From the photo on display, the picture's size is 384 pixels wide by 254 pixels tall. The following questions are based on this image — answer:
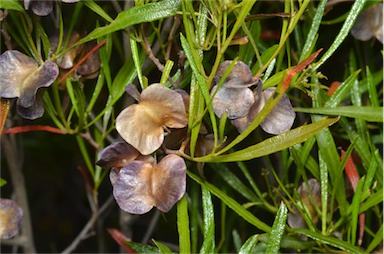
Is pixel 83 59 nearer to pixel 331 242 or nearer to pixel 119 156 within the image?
pixel 119 156

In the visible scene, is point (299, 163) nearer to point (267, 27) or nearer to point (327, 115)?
point (327, 115)

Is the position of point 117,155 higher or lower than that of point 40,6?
lower

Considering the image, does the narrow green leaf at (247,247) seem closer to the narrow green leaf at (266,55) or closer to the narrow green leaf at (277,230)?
the narrow green leaf at (277,230)

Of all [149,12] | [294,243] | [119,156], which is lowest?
[294,243]

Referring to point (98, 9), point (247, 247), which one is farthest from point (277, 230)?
point (98, 9)

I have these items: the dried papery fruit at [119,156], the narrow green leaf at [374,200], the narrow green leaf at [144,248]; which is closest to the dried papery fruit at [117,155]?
the dried papery fruit at [119,156]
